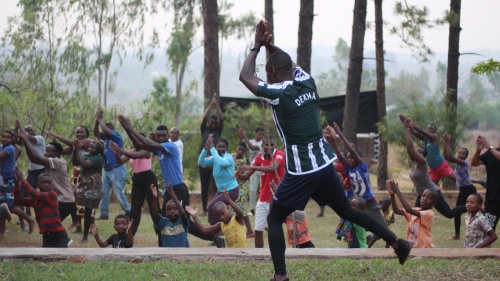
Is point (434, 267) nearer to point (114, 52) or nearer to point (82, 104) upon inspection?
point (82, 104)

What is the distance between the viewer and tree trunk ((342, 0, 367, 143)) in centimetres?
2005

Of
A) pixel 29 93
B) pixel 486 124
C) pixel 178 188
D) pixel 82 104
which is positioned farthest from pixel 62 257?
pixel 486 124

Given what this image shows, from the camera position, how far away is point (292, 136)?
266 inches

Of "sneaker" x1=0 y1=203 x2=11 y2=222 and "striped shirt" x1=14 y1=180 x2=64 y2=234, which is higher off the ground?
"striped shirt" x1=14 y1=180 x2=64 y2=234

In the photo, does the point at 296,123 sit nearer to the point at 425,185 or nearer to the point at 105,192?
the point at 425,185

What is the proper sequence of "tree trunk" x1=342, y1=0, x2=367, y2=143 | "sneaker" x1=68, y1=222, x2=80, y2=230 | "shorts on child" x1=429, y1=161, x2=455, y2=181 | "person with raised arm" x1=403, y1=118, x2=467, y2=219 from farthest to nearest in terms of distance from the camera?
1. "tree trunk" x1=342, y1=0, x2=367, y2=143
2. "shorts on child" x1=429, y1=161, x2=455, y2=181
3. "sneaker" x1=68, y1=222, x2=80, y2=230
4. "person with raised arm" x1=403, y1=118, x2=467, y2=219

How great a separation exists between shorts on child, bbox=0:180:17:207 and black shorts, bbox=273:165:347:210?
6295 millimetres

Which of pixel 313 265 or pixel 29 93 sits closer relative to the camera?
pixel 313 265

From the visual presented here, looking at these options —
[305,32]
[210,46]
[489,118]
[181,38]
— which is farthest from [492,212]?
[489,118]

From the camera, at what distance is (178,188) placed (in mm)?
11383

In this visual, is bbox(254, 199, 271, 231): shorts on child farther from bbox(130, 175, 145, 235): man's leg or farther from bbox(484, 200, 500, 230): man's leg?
bbox(484, 200, 500, 230): man's leg

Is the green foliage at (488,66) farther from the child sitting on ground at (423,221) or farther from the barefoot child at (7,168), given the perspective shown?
Answer: the barefoot child at (7,168)

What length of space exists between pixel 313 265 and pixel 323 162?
170cm

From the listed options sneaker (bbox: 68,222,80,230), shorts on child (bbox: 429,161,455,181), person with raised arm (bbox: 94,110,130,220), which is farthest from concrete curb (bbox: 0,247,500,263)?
person with raised arm (bbox: 94,110,130,220)
